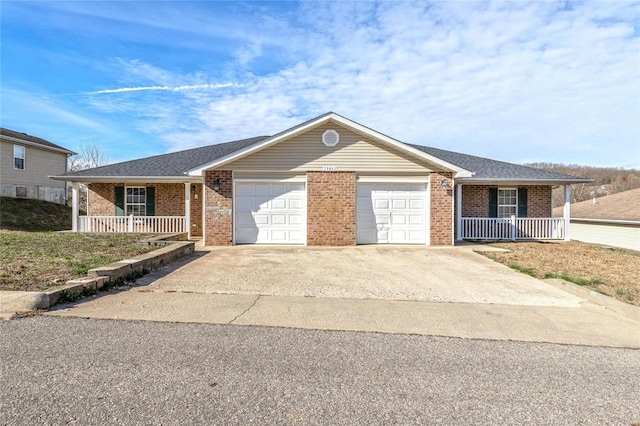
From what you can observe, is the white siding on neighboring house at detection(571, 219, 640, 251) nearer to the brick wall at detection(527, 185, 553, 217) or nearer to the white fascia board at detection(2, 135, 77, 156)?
the brick wall at detection(527, 185, 553, 217)

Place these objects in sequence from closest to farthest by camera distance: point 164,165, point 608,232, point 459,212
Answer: point 459,212 < point 164,165 < point 608,232

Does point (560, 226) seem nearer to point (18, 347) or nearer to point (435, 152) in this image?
point (435, 152)

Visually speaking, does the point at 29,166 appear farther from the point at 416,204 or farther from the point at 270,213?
the point at 416,204

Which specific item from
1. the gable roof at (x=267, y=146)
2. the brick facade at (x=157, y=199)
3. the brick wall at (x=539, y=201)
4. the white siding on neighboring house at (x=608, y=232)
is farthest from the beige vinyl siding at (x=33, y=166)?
the white siding on neighboring house at (x=608, y=232)

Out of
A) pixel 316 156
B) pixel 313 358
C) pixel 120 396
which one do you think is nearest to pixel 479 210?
pixel 316 156

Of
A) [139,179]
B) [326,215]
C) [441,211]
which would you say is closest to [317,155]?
[326,215]

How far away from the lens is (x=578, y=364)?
3.62 meters

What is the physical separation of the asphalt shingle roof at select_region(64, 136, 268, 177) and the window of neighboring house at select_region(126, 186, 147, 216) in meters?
0.90

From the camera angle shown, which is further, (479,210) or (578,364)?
(479,210)

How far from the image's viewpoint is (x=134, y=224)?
1520 cm

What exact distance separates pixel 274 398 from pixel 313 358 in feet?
2.68

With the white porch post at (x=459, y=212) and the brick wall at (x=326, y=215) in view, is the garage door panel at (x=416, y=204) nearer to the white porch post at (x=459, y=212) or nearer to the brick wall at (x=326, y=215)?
the brick wall at (x=326, y=215)

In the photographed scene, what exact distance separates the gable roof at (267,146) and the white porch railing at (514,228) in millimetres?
1677

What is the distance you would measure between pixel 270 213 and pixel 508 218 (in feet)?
33.3
